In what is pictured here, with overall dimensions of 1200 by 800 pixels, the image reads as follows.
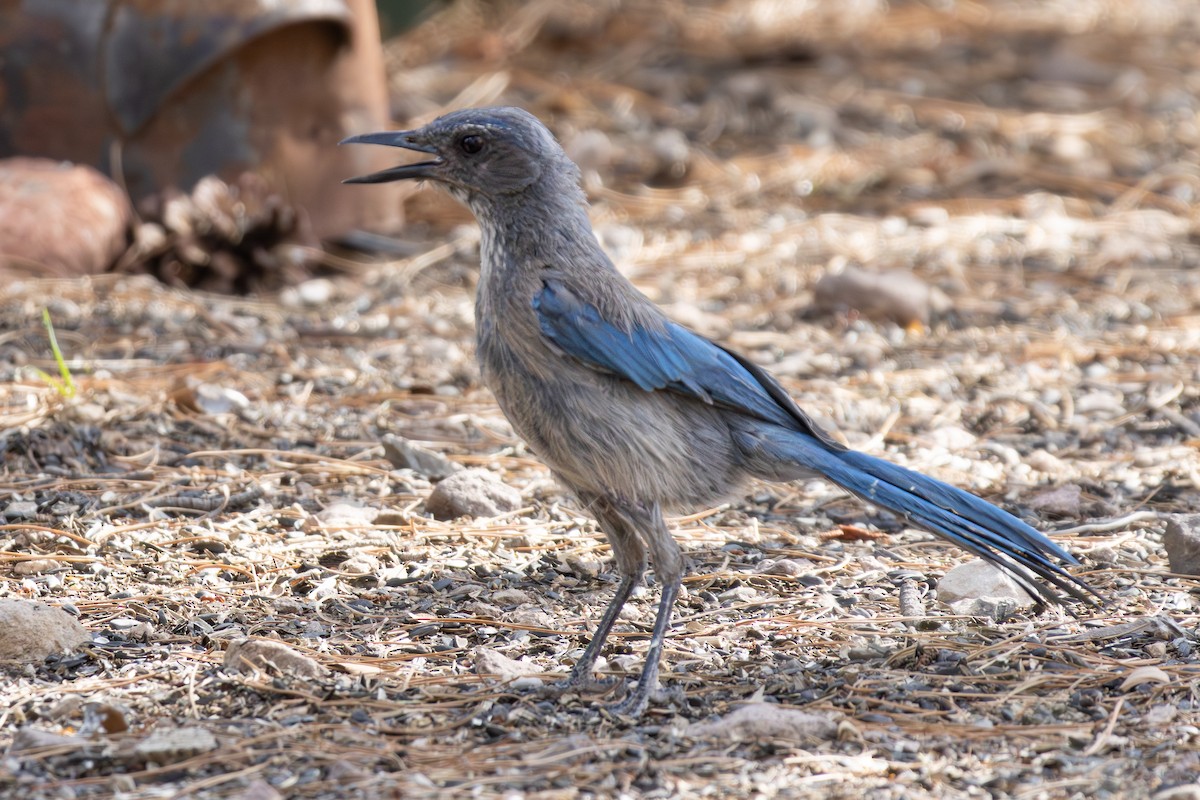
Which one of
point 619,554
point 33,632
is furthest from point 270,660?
point 619,554

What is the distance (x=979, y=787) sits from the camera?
2957 mm

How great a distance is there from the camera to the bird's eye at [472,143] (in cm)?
400

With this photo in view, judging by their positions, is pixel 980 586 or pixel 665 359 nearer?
pixel 665 359

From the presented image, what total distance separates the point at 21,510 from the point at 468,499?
54.6 inches

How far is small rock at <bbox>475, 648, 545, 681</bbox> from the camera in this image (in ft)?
11.8

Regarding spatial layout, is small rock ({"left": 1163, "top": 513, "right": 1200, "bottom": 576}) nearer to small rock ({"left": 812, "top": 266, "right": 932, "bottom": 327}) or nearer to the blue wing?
the blue wing

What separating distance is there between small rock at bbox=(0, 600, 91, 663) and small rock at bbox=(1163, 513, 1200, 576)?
3.01 meters

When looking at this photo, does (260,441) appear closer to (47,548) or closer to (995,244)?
(47,548)

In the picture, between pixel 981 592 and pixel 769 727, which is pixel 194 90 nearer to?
pixel 981 592

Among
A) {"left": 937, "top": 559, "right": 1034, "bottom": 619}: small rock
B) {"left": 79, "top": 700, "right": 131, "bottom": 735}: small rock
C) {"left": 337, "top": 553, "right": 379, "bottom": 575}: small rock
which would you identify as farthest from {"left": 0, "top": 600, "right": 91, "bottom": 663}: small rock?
{"left": 937, "top": 559, "right": 1034, "bottom": 619}: small rock

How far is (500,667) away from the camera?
3607 mm

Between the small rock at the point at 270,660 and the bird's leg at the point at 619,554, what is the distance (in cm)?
68

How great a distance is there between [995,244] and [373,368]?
3.57 meters

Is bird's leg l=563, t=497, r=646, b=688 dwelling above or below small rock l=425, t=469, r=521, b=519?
above
